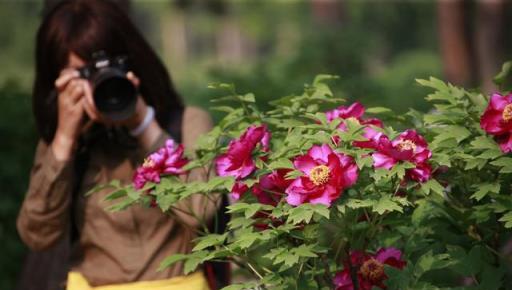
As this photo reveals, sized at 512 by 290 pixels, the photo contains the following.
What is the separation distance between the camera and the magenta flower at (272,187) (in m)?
2.53

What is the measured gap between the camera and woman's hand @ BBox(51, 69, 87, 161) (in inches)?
128

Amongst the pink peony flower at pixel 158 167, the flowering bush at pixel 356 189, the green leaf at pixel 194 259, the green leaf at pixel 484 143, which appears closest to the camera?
the flowering bush at pixel 356 189

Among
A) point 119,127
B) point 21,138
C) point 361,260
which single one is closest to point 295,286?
point 361,260

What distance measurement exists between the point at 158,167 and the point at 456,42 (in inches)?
545

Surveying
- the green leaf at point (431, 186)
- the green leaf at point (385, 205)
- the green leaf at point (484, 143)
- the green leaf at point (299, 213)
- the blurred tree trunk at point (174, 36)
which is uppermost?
the green leaf at point (484, 143)

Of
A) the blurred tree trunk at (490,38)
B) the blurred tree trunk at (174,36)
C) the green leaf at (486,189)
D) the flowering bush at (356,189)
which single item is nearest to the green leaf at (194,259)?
the flowering bush at (356,189)

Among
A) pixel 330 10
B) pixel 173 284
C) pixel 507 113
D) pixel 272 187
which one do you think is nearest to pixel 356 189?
pixel 272 187

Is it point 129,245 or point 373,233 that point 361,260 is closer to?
point 373,233

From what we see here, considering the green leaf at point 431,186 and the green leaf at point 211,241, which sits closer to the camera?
the green leaf at point 431,186

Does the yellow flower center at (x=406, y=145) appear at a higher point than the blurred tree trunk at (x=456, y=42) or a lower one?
higher

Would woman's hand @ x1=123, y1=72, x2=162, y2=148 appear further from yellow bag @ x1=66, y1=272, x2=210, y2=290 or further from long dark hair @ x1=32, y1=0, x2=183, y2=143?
yellow bag @ x1=66, y1=272, x2=210, y2=290

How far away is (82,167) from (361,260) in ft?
3.58

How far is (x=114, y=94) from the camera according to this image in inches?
127

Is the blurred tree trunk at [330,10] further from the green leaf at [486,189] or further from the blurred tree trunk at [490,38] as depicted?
the green leaf at [486,189]
